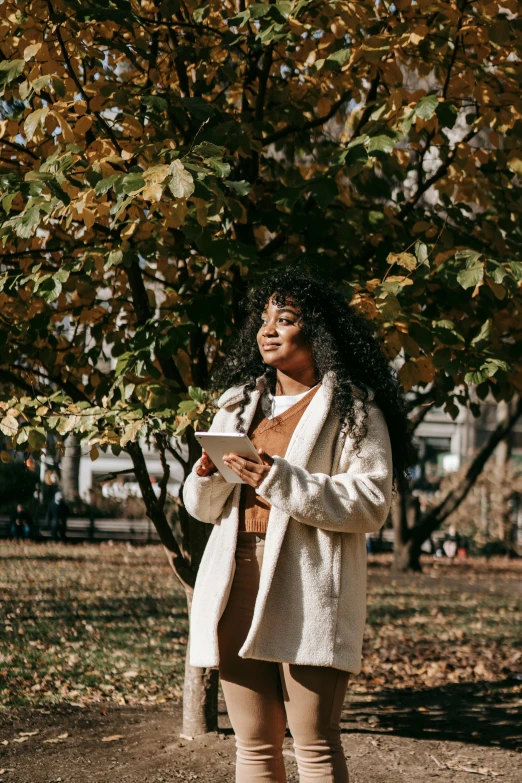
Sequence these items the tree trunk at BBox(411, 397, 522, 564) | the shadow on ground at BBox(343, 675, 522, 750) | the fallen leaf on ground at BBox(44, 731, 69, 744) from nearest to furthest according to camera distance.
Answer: the fallen leaf on ground at BBox(44, 731, 69, 744) → the shadow on ground at BBox(343, 675, 522, 750) → the tree trunk at BBox(411, 397, 522, 564)

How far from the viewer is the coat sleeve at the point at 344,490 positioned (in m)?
2.67

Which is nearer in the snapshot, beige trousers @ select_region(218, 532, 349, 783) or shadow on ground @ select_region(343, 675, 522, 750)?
beige trousers @ select_region(218, 532, 349, 783)

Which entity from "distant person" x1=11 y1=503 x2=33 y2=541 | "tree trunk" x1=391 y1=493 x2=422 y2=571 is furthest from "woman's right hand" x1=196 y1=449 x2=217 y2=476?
"distant person" x1=11 y1=503 x2=33 y2=541

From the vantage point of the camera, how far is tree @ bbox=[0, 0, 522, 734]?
12.7ft

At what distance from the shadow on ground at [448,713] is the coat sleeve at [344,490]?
3161 mm

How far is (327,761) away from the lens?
9.11ft

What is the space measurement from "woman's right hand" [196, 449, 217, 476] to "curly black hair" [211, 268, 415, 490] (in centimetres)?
19

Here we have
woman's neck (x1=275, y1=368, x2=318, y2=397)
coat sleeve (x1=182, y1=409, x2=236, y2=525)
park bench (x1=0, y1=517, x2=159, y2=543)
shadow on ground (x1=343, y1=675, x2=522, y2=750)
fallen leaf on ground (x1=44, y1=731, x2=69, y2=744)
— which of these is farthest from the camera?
park bench (x1=0, y1=517, x2=159, y2=543)

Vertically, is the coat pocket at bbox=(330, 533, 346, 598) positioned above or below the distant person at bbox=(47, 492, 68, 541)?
above

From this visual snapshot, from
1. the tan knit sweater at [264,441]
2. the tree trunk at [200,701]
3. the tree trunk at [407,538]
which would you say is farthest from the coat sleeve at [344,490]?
the tree trunk at [407,538]

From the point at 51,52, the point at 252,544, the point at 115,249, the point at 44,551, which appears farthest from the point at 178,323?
the point at 44,551

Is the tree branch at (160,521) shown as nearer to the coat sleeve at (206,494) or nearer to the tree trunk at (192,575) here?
the tree trunk at (192,575)

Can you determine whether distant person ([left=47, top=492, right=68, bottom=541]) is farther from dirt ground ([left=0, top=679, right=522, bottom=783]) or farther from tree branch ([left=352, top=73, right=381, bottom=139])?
tree branch ([left=352, top=73, right=381, bottom=139])

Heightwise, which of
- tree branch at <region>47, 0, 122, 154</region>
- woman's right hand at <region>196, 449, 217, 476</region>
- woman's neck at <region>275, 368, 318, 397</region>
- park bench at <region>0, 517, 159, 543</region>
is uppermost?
tree branch at <region>47, 0, 122, 154</region>
